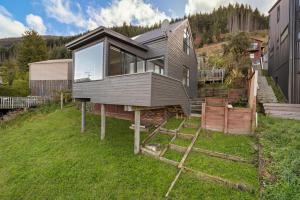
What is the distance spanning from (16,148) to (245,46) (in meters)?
18.5

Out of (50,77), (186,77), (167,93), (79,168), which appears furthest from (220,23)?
(79,168)

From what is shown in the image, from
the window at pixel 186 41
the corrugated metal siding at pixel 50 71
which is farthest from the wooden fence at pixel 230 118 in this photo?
the corrugated metal siding at pixel 50 71

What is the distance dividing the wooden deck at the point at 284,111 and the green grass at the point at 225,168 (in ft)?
Answer: 17.1

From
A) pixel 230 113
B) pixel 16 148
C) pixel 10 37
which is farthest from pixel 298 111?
pixel 10 37

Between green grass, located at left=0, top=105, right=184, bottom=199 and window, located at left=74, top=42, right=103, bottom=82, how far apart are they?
2.90 meters

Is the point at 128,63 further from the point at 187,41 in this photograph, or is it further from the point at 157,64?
the point at 187,41

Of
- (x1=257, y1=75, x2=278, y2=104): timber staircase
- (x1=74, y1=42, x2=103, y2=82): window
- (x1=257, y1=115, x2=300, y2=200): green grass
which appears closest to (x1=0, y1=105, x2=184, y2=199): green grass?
(x1=257, y1=115, x2=300, y2=200): green grass

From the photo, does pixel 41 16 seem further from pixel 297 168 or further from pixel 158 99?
pixel 297 168

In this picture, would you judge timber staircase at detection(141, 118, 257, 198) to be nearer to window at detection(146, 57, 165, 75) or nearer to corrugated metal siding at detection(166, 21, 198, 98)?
window at detection(146, 57, 165, 75)

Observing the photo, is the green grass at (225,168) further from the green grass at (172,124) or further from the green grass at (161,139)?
the green grass at (172,124)

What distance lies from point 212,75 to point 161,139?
11251 mm

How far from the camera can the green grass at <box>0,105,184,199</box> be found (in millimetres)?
5246

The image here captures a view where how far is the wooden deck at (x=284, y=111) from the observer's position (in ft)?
29.3

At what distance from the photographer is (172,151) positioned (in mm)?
6805
